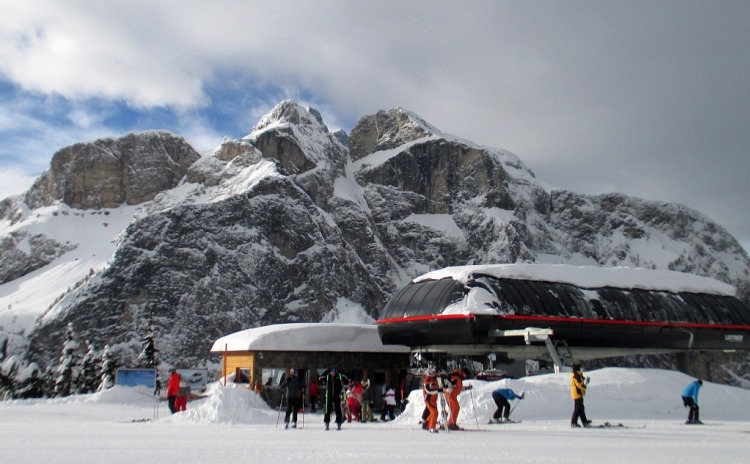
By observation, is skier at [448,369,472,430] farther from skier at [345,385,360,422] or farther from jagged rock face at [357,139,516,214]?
jagged rock face at [357,139,516,214]

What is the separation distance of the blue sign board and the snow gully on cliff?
13084 mm

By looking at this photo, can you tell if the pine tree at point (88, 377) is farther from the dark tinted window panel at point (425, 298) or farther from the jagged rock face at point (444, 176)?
the jagged rock face at point (444, 176)

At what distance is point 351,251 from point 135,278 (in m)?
41.7

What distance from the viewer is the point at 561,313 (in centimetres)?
2883

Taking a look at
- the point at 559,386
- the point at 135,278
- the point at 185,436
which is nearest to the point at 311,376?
the point at 559,386

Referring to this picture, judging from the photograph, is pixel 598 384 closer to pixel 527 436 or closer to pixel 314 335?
pixel 527 436

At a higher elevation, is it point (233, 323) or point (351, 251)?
point (351, 251)

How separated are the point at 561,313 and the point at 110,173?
396ft

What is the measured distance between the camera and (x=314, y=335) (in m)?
29.0

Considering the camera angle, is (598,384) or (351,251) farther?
(351,251)

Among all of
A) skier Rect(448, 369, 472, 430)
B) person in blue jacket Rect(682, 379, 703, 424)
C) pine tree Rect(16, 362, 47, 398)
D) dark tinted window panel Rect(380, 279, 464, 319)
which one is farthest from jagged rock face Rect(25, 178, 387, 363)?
person in blue jacket Rect(682, 379, 703, 424)

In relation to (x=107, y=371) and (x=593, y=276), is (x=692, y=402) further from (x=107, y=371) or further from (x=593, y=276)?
(x=107, y=371)

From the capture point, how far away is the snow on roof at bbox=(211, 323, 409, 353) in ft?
92.5

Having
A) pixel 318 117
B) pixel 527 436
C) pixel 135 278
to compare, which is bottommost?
pixel 527 436
